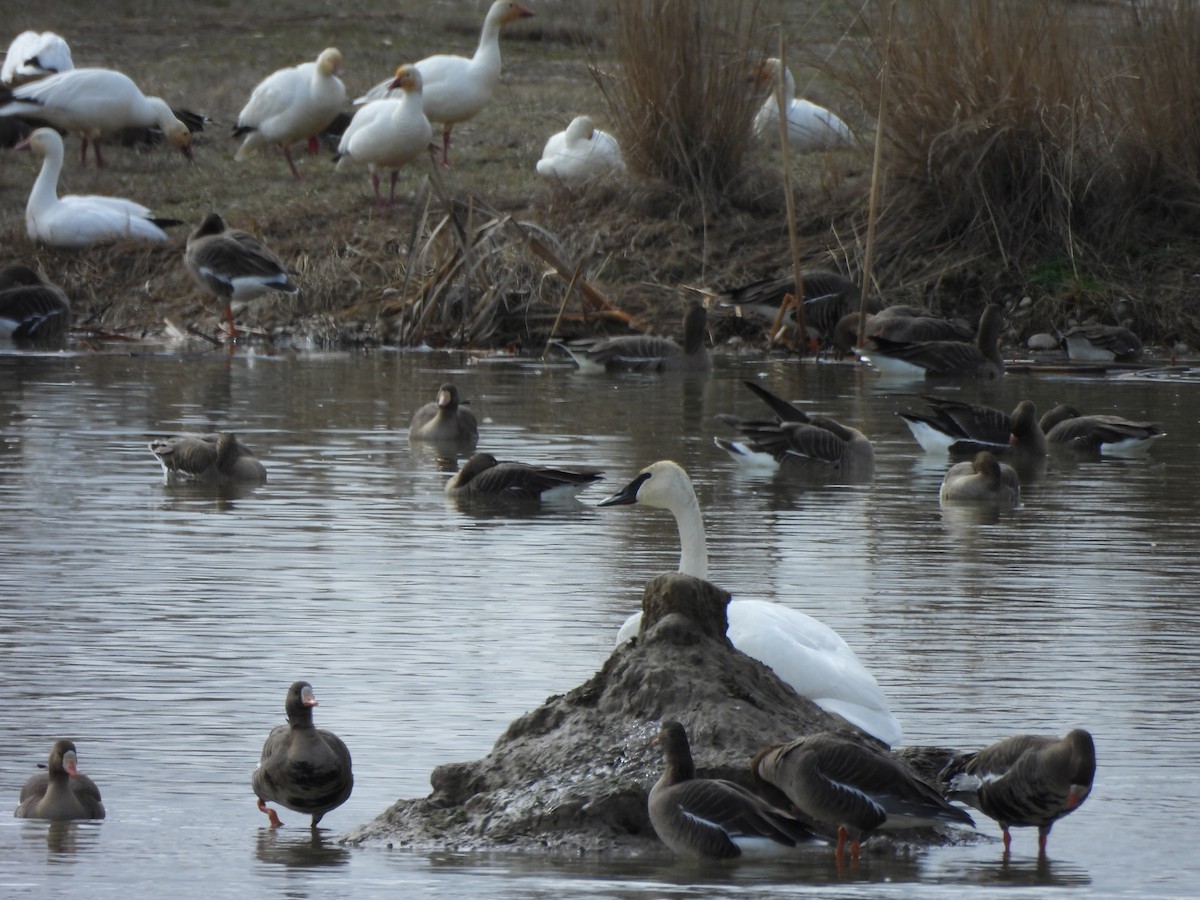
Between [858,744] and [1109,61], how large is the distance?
1645cm

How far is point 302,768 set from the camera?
227 inches

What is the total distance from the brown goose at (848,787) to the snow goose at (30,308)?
1616 cm

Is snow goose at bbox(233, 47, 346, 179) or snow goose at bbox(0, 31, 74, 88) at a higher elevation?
snow goose at bbox(0, 31, 74, 88)

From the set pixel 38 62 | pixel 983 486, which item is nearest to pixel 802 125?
pixel 38 62

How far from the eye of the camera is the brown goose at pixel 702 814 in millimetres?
5305

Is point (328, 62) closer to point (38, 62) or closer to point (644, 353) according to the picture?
point (38, 62)

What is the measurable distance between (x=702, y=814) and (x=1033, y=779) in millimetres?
915

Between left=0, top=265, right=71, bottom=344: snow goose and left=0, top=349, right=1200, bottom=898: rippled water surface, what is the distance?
4633 millimetres

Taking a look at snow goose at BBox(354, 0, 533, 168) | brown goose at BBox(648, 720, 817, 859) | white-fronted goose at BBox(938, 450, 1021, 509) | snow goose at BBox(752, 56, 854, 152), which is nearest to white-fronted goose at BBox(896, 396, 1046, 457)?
white-fronted goose at BBox(938, 450, 1021, 509)

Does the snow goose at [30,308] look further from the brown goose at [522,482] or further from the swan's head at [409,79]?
the brown goose at [522,482]

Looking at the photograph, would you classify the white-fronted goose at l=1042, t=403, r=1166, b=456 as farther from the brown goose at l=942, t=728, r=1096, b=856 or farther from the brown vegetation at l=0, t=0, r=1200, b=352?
the brown goose at l=942, t=728, r=1096, b=856

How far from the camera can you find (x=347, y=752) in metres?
6.05

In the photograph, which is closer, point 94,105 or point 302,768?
point 302,768

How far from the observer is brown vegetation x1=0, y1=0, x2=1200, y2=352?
20281 millimetres
